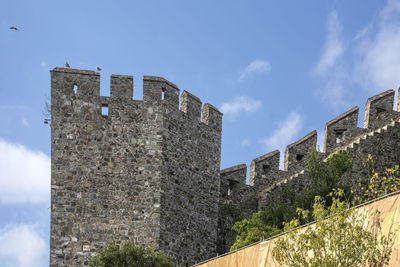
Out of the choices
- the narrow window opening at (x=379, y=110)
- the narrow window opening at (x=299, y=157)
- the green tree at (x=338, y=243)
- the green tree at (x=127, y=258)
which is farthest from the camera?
the narrow window opening at (x=379, y=110)

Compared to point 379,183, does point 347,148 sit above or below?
above

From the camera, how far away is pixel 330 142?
3203 centimetres

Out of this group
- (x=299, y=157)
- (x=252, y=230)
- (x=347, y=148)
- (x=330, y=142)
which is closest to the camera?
(x=252, y=230)

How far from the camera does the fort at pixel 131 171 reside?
24531 millimetres

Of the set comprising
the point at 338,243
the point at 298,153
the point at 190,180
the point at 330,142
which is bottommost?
the point at 338,243

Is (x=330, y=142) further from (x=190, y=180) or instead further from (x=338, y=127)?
(x=190, y=180)

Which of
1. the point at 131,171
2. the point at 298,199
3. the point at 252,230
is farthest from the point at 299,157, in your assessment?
the point at 131,171

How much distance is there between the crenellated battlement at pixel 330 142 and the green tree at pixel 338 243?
12.8 m

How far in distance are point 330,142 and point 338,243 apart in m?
17.0

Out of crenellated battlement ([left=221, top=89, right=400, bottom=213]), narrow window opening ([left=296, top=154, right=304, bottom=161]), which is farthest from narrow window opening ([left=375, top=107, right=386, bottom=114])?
narrow window opening ([left=296, top=154, right=304, bottom=161])

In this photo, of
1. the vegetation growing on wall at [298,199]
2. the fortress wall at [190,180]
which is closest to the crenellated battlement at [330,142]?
the vegetation growing on wall at [298,199]

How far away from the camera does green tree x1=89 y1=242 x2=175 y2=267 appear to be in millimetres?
23312

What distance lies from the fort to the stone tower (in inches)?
1.3

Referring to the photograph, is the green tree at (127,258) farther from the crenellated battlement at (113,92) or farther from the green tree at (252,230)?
the crenellated battlement at (113,92)
